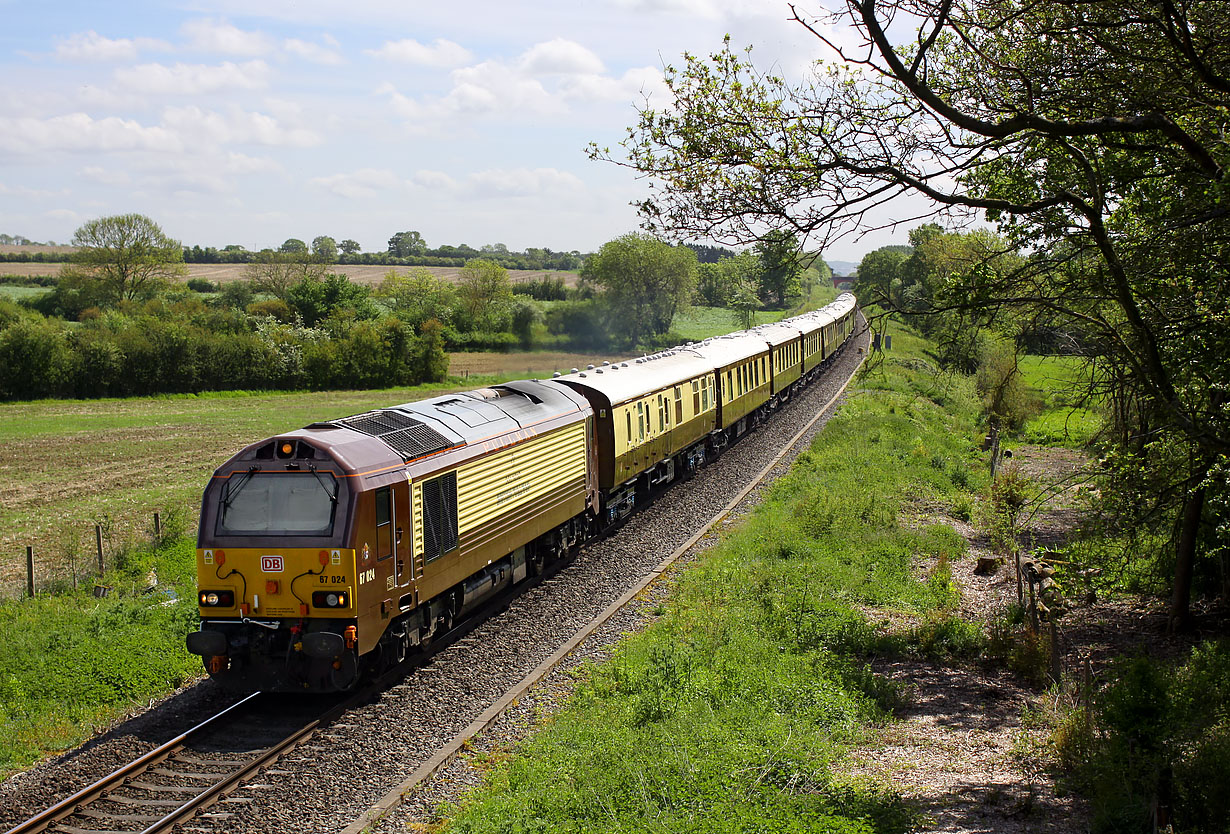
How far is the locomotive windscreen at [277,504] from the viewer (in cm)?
1052

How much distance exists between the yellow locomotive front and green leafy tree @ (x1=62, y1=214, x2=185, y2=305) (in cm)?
6995

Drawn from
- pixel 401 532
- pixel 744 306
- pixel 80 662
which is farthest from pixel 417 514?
pixel 744 306

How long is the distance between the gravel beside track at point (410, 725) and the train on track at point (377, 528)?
0.56m

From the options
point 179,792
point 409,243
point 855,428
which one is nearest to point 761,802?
point 179,792

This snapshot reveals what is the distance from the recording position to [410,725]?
33.9 feet

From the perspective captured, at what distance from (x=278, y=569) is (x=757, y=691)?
570 cm

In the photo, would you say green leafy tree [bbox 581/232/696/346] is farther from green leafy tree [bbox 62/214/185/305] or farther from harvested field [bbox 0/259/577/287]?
green leafy tree [bbox 62/214/185/305]

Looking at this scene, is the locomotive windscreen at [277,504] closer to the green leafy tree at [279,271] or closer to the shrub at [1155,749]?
the shrub at [1155,749]

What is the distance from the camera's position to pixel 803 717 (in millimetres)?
9875

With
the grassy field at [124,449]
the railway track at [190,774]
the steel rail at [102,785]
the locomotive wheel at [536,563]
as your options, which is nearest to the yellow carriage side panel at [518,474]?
the locomotive wheel at [536,563]

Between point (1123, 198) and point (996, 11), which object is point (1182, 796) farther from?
point (996, 11)

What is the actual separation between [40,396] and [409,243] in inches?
3811

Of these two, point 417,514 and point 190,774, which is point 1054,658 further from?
point 190,774

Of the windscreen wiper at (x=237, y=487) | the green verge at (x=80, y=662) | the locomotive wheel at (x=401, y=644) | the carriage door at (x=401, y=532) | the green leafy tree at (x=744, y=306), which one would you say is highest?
the green leafy tree at (x=744, y=306)
